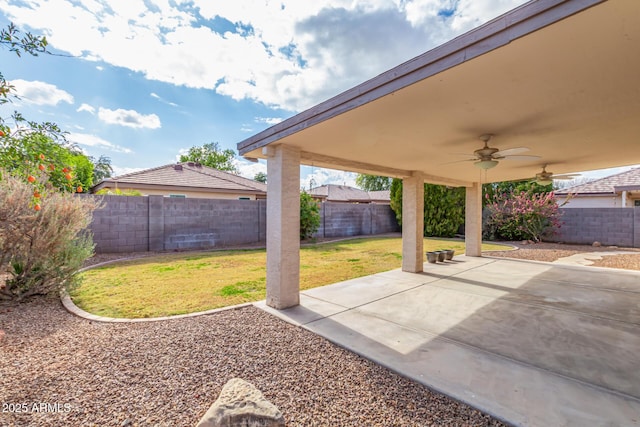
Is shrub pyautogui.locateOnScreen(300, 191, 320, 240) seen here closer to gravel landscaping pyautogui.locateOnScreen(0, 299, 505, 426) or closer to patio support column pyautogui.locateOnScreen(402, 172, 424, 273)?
patio support column pyautogui.locateOnScreen(402, 172, 424, 273)

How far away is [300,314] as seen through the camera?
14.9ft

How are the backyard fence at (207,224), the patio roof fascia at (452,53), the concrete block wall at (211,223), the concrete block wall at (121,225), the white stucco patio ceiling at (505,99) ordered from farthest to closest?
1. the concrete block wall at (211,223)
2. the backyard fence at (207,224)
3. the concrete block wall at (121,225)
4. the white stucco patio ceiling at (505,99)
5. the patio roof fascia at (452,53)

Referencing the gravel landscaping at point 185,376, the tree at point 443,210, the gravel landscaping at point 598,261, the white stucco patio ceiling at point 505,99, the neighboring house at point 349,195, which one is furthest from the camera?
the neighboring house at point 349,195

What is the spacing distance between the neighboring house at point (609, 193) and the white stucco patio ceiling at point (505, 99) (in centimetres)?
1464

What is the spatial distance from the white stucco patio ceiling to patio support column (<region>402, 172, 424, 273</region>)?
5.57ft

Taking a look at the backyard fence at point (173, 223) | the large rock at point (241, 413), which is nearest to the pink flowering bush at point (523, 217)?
the backyard fence at point (173, 223)

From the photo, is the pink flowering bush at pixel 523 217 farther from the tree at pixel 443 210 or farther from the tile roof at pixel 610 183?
the tile roof at pixel 610 183

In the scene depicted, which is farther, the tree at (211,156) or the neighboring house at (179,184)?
the tree at (211,156)

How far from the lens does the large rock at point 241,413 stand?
Answer: 2039 mm

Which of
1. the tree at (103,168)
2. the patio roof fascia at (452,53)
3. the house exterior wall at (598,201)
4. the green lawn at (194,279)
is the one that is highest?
the tree at (103,168)

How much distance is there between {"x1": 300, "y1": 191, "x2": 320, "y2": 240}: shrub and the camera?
13.5 metres

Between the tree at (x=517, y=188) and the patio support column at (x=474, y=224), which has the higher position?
the tree at (x=517, y=188)

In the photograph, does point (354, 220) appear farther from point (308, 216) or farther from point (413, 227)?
point (413, 227)

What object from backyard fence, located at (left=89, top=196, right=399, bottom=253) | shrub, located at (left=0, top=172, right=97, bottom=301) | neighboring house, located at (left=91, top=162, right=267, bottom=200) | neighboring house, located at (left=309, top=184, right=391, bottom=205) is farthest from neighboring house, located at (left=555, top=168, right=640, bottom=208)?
shrub, located at (left=0, top=172, right=97, bottom=301)
